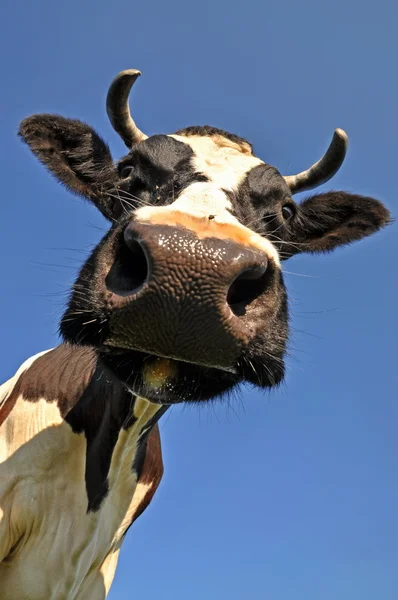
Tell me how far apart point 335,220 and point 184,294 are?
3.65 metres

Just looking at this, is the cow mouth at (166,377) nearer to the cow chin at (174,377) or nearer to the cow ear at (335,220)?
the cow chin at (174,377)

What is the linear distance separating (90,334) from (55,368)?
7.05 feet

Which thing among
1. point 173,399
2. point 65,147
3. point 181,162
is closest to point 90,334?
point 173,399

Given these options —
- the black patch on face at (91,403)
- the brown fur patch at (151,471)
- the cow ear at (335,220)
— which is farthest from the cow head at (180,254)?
the brown fur patch at (151,471)

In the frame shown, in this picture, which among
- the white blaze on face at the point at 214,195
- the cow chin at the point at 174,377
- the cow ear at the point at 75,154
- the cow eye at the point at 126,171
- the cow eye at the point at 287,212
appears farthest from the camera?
the cow ear at the point at 75,154

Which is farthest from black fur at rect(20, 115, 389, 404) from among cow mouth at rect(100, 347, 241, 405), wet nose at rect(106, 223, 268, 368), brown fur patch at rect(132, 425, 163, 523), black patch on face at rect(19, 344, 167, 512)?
brown fur patch at rect(132, 425, 163, 523)

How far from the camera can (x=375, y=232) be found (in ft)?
21.1

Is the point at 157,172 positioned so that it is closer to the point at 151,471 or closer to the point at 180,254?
the point at 180,254

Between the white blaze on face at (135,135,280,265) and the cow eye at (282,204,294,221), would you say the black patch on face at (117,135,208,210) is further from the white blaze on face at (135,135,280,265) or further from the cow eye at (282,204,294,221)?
the cow eye at (282,204,294,221)

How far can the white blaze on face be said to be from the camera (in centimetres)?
337

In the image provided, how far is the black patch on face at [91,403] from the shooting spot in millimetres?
5438

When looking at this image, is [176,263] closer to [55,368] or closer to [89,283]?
[89,283]

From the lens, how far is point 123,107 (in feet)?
18.9

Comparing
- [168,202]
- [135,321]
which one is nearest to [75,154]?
[168,202]
